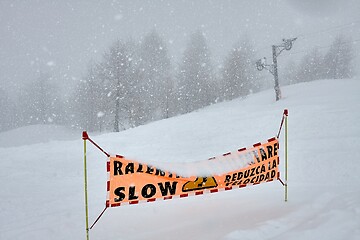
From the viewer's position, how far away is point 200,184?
19.2ft

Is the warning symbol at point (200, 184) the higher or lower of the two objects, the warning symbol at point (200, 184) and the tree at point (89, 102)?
the lower

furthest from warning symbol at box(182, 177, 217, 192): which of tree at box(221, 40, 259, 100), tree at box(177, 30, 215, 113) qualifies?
tree at box(221, 40, 259, 100)

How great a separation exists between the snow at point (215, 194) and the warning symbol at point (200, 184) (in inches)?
27.6

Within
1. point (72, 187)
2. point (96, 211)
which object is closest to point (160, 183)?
point (96, 211)

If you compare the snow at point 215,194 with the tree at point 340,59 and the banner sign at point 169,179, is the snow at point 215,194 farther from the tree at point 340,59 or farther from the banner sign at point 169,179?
the tree at point 340,59

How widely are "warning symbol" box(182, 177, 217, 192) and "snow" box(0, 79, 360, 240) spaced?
2.30ft

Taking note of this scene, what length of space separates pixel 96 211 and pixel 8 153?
8785mm

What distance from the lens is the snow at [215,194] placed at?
5375 millimetres

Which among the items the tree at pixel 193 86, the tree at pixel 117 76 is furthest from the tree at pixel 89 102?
the tree at pixel 193 86

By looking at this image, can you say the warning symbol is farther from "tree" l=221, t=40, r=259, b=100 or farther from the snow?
"tree" l=221, t=40, r=259, b=100

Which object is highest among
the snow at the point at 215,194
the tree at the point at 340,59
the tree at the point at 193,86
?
the tree at the point at 340,59

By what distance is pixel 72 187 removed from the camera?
9180 mm

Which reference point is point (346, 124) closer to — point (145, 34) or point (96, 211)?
point (96, 211)

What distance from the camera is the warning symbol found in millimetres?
5723
